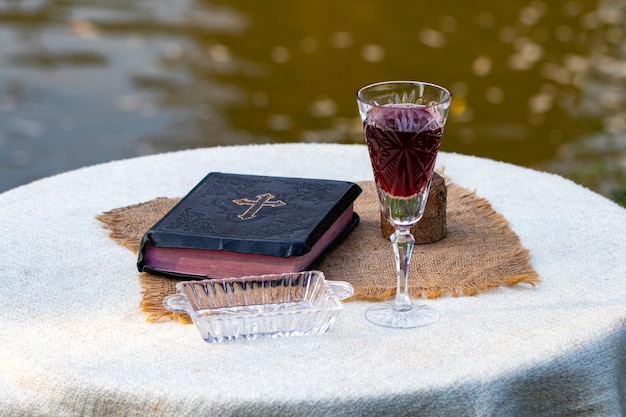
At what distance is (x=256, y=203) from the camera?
1553 millimetres

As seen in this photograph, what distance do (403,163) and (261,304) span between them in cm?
28

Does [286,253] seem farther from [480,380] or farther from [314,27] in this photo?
[314,27]

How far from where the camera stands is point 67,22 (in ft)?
21.5

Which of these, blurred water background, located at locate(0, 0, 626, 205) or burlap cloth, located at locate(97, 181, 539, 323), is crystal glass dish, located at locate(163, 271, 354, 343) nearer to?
burlap cloth, located at locate(97, 181, 539, 323)

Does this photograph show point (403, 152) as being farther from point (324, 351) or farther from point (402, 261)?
point (324, 351)

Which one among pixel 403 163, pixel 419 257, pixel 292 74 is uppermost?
pixel 403 163

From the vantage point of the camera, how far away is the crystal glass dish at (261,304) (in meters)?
1.25

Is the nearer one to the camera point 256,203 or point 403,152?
point 403,152

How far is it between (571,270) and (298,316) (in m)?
0.47

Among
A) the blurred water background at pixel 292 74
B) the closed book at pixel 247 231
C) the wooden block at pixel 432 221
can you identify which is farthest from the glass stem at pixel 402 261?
the blurred water background at pixel 292 74

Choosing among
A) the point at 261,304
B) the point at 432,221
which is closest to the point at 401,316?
the point at 261,304

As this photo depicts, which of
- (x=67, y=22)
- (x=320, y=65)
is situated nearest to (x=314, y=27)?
(x=320, y=65)

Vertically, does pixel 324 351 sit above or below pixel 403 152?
below

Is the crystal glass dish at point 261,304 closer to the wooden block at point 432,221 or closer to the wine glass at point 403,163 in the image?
the wine glass at point 403,163
